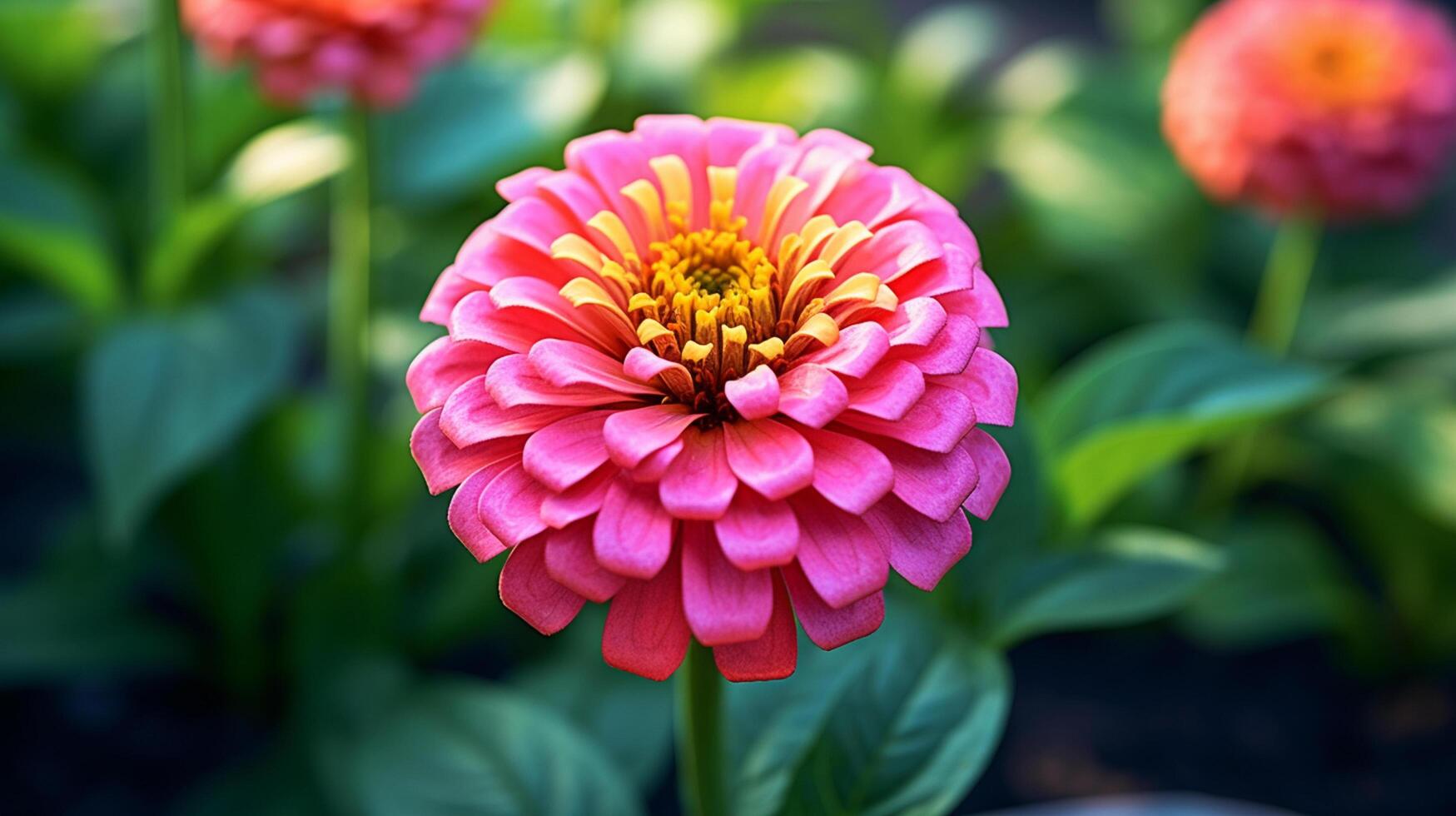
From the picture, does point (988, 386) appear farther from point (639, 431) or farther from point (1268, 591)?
point (1268, 591)

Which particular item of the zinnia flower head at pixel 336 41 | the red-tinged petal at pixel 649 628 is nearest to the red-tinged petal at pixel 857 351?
the red-tinged petal at pixel 649 628

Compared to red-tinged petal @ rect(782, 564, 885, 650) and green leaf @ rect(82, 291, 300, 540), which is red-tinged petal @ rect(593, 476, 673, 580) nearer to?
red-tinged petal @ rect(782, 564, 885, 650)

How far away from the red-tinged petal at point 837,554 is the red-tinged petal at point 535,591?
0.10 m

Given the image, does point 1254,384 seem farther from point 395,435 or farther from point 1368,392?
point 395,435

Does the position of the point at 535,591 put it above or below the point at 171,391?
above

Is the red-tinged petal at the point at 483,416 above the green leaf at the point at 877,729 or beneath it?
above

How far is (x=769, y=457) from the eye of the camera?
0.48 meters

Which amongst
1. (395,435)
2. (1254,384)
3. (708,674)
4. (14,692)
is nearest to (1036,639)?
(1254,384)

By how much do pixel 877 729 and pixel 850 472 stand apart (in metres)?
0.24

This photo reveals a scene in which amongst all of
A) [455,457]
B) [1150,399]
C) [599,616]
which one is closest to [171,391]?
[599,616]

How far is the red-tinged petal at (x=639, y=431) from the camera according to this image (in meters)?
0.47

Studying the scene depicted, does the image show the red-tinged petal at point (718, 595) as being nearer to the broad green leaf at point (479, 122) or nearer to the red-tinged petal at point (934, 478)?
the red-tinged petal at point (934, 478)

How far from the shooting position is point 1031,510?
80 centimetres

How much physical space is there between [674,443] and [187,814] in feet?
2.37
